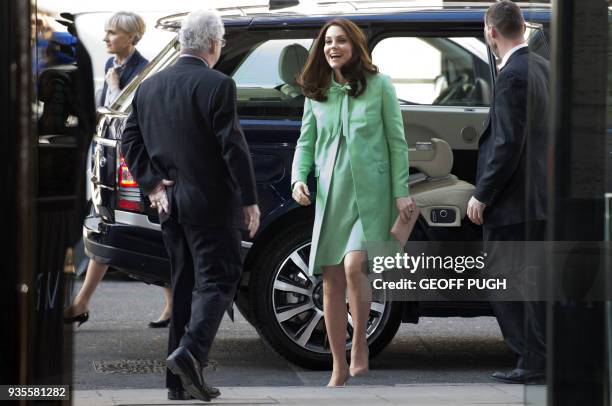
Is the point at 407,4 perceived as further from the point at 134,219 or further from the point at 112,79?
the point at 134,219

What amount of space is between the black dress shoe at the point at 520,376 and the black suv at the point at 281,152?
37 cm

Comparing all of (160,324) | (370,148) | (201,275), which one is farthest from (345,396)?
(160,324)

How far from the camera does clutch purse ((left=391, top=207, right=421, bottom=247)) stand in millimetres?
6000

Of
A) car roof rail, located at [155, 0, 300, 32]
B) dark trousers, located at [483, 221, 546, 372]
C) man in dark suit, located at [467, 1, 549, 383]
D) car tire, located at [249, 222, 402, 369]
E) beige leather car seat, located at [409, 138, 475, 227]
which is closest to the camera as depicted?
dark trousers, located at [483, 221, 546, 372]

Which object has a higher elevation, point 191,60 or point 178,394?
point 191,60

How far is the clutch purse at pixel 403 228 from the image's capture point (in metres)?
6.00

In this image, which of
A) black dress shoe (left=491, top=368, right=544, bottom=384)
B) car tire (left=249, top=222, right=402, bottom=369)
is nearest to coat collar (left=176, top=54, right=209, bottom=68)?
car tire (left=249, top=222, right=402, bottom=369)

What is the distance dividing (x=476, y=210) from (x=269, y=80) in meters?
1.22

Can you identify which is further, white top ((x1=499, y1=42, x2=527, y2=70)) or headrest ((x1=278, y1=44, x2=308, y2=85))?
headrest ((x1=278, y1=44, x2=308, y2=85))

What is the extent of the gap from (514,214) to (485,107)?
3.55 ft

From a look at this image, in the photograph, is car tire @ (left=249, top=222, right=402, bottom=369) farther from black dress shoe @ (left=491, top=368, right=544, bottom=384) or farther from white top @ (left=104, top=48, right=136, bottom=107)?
white top @ (left=104, top=48, right=136, bottom=107)

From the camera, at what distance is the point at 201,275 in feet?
18.4

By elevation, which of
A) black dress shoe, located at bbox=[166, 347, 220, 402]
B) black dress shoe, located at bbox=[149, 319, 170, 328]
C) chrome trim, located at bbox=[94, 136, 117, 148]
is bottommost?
black dress shoe, located at bbox=[149, 319, 170, 328]

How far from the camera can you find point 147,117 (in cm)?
567
